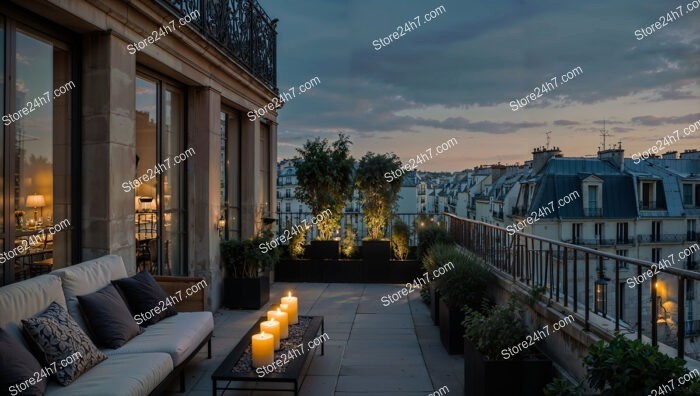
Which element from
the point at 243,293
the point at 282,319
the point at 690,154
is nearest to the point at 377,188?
the point at 243,293

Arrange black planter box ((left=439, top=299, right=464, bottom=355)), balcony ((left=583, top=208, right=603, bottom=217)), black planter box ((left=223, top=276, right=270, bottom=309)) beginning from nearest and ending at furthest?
black planter box ((left=439, top=299, right=464, bottom=355)), black planter box ((left=223, top=276, right=270, bottom=309)), balcony ((left=583, top=208, right=603, bottom=217))

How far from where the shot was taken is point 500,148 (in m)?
23.9

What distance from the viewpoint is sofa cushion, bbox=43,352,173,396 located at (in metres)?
2.60

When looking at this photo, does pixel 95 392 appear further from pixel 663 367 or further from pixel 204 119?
pixel 204 119

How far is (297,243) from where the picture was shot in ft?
30.8

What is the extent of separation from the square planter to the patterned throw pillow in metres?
6.37

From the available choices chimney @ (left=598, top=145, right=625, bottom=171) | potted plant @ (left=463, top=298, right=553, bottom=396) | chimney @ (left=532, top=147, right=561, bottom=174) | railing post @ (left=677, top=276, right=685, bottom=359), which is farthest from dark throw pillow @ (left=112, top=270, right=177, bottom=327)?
chimney @ (left=598, top=145, right=625, bottom=171)

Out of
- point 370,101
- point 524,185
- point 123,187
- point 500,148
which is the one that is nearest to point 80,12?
point 123,187

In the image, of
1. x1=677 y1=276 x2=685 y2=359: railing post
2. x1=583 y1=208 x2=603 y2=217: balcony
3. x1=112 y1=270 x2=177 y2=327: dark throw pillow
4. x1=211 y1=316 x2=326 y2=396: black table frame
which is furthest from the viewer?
x1=583 y1=208 x2=603 y2=217: balcony

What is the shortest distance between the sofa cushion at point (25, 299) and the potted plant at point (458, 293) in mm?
3450

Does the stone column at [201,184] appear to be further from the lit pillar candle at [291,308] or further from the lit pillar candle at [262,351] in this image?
the lit pillar candle at [262,351]

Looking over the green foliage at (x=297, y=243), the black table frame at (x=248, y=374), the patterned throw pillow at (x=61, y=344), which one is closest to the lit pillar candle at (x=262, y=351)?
the black table frame at (x=248, y=374)

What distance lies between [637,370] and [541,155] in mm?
25731

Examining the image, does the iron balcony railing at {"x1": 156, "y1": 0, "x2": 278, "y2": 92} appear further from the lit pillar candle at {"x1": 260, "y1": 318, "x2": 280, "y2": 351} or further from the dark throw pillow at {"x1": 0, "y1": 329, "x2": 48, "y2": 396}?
the dark throw pillow at {"x1": 0, "y1": 329, "x2": 48, "y2": 396}
